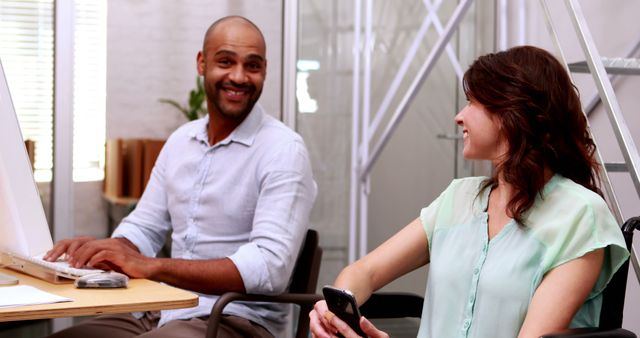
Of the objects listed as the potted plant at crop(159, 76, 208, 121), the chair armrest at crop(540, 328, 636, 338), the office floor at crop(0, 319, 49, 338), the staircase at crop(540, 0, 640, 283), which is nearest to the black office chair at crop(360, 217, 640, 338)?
the chair armrest at crop(540, 328, 636, 338)

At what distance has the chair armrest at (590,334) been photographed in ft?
5.44


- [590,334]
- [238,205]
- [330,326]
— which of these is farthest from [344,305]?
[238,205]

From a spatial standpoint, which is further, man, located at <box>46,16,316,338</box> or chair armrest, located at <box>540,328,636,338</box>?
man, located at <box>46,16,316,338</box>

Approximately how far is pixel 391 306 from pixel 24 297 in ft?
2.61

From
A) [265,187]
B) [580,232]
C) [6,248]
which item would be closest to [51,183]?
[265,187]

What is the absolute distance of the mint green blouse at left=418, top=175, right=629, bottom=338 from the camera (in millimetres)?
1807

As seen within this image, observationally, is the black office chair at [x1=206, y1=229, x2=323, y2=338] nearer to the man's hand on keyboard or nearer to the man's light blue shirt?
the man's light blue shirt

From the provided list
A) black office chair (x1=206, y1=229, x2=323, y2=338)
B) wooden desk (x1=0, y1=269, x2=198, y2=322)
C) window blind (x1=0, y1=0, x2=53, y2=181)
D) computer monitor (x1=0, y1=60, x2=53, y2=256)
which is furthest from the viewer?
window blind (x1=0, y1=0, x2=53, y2=181)

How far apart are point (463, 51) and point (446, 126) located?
0.35m

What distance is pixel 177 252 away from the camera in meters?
2.78

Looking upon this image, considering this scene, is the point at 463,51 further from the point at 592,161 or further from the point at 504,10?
the point at 592,161

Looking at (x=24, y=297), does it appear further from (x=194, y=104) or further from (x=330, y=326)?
(x=194, y=104)

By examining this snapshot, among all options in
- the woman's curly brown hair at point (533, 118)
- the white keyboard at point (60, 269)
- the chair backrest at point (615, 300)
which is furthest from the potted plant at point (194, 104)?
the chair backrest at point (615, 300)

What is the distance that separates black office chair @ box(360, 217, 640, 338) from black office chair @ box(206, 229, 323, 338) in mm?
268
